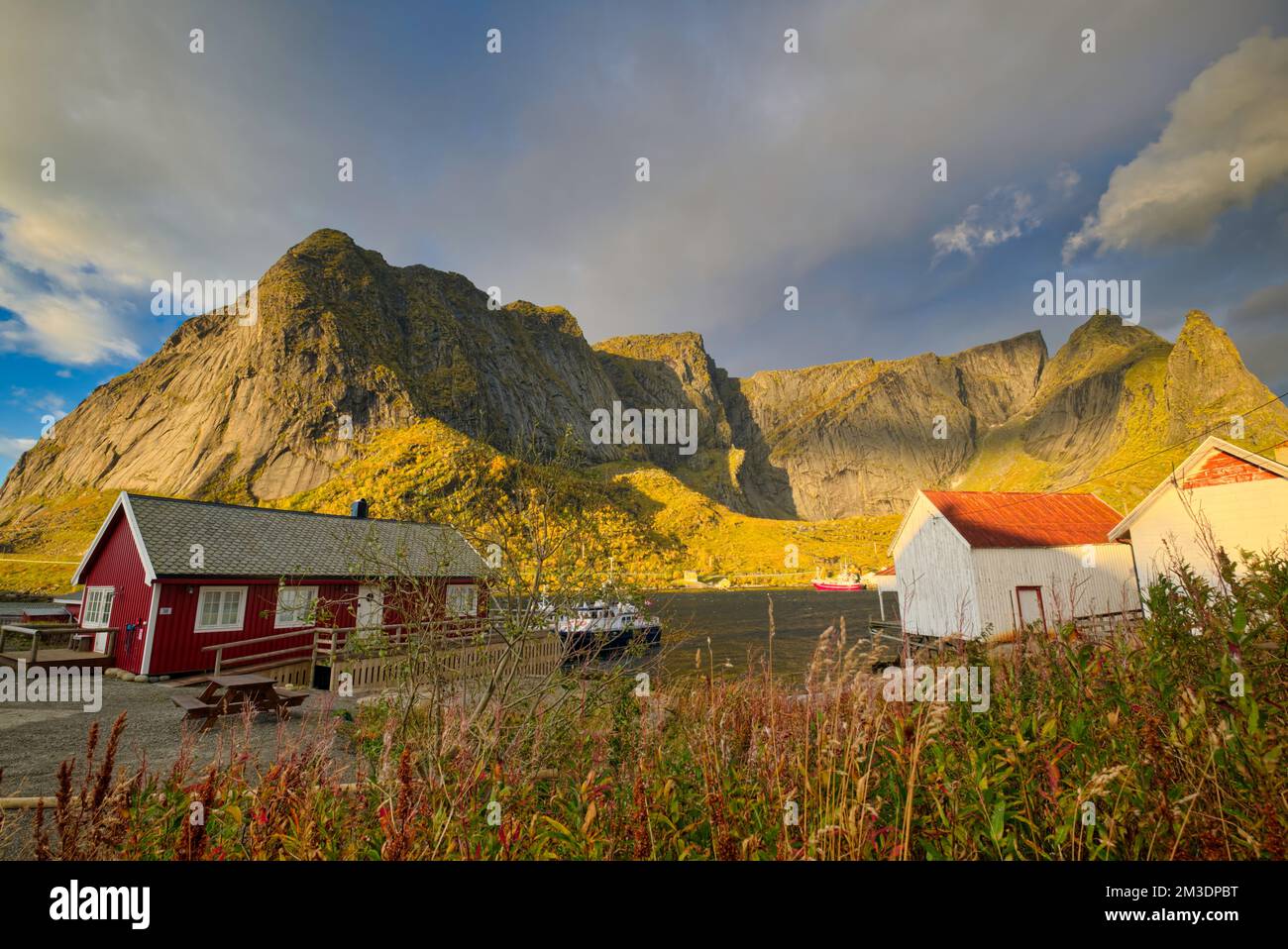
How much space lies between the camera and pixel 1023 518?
26562 mm

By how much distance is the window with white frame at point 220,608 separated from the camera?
1831 cm

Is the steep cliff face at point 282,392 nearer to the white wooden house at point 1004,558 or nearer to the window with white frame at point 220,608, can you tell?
the white wooden house at point 1004,558

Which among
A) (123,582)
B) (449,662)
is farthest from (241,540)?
(449,662)

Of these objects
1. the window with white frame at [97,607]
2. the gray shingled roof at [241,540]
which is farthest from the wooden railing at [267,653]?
the window with white frame at [97,607]

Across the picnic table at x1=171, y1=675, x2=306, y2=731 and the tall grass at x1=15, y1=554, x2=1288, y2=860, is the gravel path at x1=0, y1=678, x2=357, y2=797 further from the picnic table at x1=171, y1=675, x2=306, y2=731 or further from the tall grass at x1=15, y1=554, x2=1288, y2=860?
the tall grass at x1=15, y1=554, x2=1288, y2=860

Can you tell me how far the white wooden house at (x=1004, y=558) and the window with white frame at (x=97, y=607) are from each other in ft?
93.3

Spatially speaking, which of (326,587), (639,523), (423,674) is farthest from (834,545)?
(423,674)

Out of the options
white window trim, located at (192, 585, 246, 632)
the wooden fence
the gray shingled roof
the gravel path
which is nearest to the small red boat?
the wooden fence

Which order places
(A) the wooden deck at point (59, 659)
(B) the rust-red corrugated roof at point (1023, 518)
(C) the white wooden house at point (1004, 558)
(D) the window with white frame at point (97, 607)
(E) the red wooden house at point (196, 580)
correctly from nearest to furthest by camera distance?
(A) the wooden deck at point (59, 659) < (E) the red wooden house at point (196, 580) < (D) the window with white frame at point (97, 607) < (C) the white wooden house at point (1004, 558) < (B) the rust-red corrugated roof at point (1023, 518)

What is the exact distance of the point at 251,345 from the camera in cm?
11306

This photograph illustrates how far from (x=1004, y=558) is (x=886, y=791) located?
81.0 ft

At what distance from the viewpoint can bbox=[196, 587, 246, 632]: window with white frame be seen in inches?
721

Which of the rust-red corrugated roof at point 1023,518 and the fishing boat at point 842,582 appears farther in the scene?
the fishing boat at point 842,582
